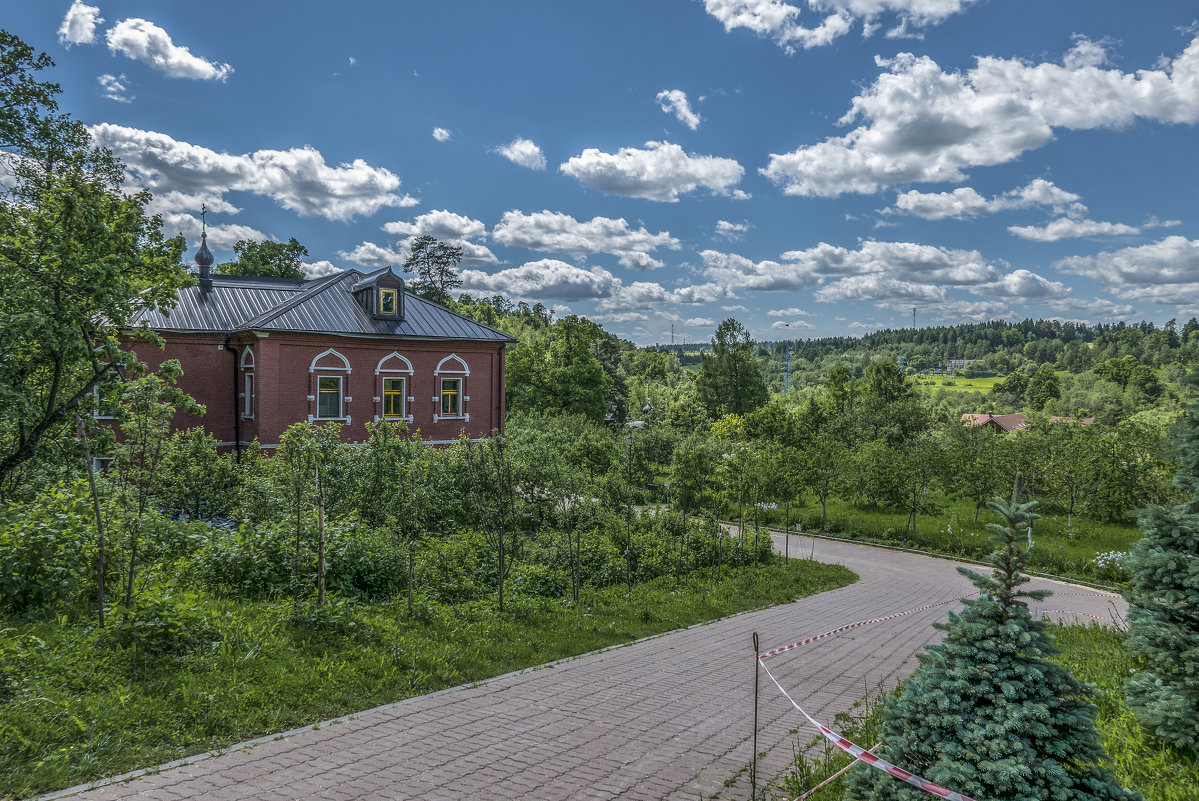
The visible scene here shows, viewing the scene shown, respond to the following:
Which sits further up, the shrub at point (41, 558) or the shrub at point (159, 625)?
the shrub at point (41, 558)

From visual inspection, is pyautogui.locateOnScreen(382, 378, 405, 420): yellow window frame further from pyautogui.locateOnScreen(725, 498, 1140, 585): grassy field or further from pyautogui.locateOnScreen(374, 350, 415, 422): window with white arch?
pyautogui.locateOnScreen(725, 498, 1140, 585): grassy field

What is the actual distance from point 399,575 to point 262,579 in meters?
1.95

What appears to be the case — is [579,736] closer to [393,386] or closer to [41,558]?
[41,558]

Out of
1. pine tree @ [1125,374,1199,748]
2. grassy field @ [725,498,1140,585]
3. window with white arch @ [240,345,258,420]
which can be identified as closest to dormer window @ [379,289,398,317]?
window with white arch @ [240,345,258,420]

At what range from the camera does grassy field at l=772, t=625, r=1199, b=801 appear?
208 inches

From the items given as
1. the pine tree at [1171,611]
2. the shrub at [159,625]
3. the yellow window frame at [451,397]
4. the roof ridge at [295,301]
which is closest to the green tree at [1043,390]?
the yellow window frame at [451,397]

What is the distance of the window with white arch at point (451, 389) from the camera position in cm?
2797

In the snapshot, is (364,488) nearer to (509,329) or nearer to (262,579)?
(262,579)

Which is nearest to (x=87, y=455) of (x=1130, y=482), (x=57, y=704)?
Answer: (x=57, y=704)

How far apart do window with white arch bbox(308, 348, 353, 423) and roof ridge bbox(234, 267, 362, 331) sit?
6.85 ft

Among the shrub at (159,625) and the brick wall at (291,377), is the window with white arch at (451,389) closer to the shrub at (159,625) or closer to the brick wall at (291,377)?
the brick wall at (291,377)

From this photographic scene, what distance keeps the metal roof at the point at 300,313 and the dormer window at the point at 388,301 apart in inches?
17.9

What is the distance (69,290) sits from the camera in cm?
731

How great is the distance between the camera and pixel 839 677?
8492 mm
